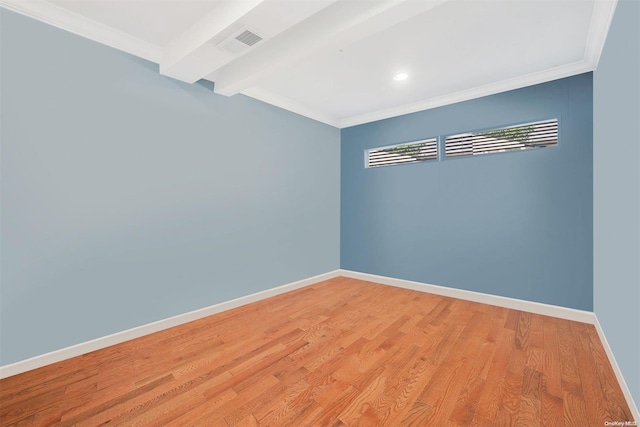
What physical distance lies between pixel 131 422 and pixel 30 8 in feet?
10.0

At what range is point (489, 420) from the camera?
59.8 inches

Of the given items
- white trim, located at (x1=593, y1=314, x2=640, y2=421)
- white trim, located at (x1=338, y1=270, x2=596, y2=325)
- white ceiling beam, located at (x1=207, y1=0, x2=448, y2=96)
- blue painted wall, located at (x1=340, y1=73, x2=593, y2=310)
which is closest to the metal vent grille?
white ceiling beam, located at (x1=207, y1=0, x2=448, y2=96)

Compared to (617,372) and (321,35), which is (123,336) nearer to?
(321,35)

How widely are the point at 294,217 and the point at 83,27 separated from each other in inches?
118

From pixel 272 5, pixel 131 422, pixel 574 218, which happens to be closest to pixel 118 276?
pixel 131 422

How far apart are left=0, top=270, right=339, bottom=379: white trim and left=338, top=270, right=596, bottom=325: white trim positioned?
6.04ft

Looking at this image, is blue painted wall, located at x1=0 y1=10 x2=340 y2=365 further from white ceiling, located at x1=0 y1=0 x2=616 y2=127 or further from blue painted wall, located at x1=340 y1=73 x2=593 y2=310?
blue painted wall, located at x1=340 y1=73 x2=593 y2=310

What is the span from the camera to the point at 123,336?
244 cm

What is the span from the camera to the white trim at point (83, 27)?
2.00 metres

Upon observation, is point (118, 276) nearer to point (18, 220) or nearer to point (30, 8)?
point (18, 220)

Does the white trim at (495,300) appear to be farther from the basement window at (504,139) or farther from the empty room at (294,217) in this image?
the basement window at (504,139)

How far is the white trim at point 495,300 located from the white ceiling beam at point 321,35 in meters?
3.35

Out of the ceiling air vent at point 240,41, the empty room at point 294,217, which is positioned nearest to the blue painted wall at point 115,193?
the empty room at point 294,217

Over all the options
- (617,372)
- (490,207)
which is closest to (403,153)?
(490,207)
